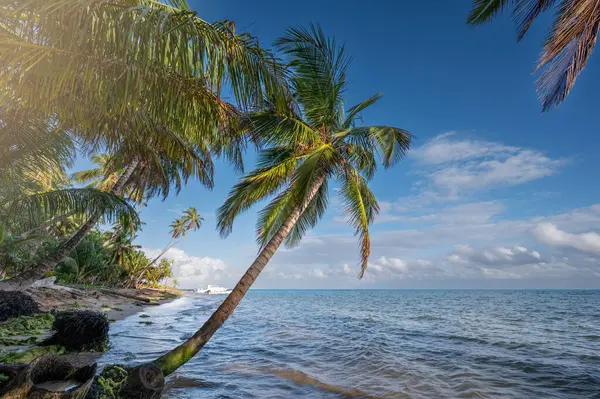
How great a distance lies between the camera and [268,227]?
374 inches

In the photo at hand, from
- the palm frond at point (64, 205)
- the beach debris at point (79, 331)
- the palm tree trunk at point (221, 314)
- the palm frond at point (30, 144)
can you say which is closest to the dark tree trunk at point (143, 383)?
the palm tree trunk at point (221, 314)

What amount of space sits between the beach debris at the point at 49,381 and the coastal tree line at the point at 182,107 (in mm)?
1401

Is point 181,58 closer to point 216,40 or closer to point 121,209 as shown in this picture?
point 216,40

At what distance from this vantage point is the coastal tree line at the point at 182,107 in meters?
3.99

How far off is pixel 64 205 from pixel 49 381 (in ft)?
19.0

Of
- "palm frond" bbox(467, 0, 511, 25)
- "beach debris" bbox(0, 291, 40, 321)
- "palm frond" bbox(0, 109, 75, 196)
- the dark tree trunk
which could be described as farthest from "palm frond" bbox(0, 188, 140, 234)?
"palm frond" bbox(467, 0, 511, 25)

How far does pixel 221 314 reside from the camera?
6.26 metres

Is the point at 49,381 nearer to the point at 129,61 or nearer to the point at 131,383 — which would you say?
the point at 131,383

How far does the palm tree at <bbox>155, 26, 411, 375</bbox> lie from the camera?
7.44 meters

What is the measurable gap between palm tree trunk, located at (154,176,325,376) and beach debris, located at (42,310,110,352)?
4.38m

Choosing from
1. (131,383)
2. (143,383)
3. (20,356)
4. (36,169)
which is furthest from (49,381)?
(36,169)

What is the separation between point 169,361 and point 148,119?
4.19m

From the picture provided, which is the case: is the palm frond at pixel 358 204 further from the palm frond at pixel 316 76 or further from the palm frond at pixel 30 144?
the palm frond at pixel 30 144

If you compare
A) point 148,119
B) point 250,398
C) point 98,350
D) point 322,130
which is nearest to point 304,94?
point 322,130
